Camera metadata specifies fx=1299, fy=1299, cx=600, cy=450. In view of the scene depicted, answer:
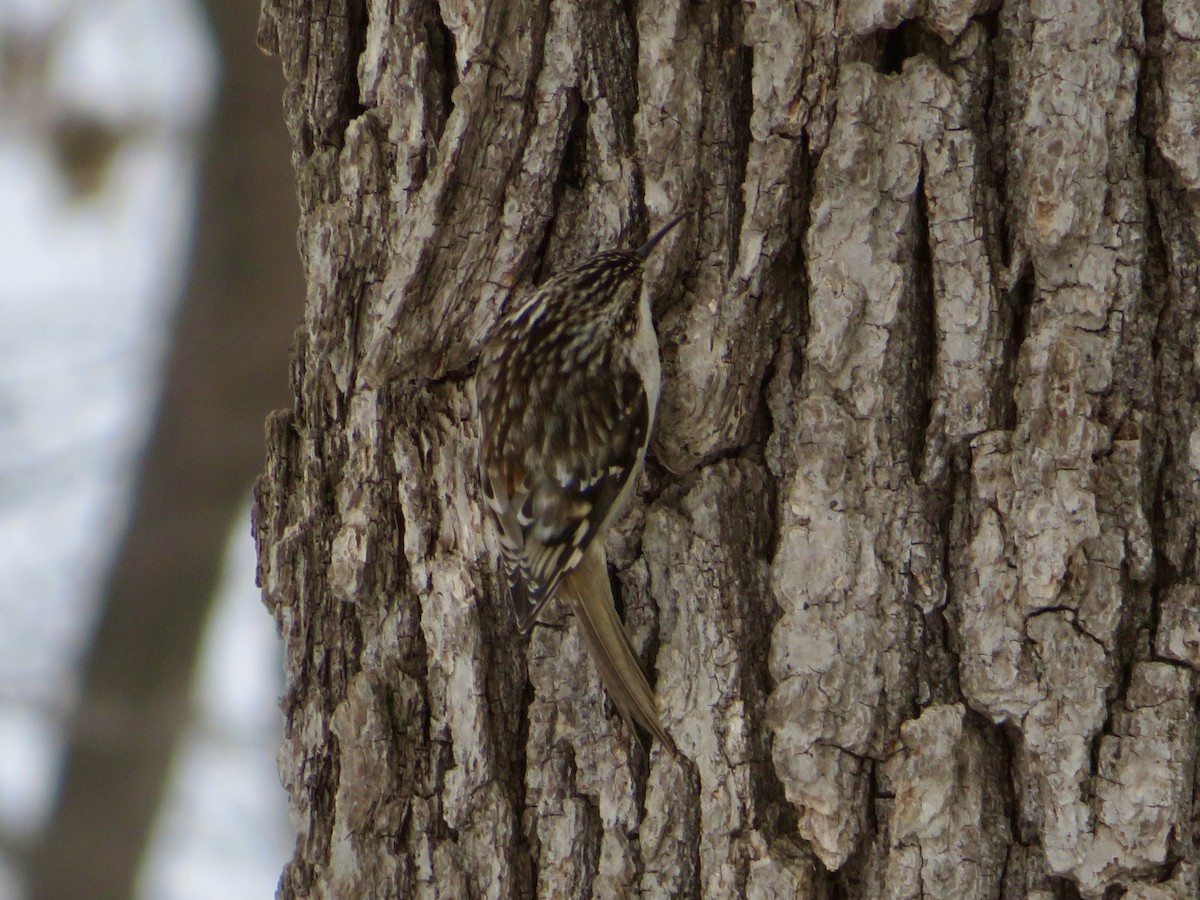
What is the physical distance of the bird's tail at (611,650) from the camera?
6.73 ft

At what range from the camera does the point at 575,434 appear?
98.9 inches

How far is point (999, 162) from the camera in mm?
1975

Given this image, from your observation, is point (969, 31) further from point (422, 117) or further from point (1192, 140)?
point (422, 117)

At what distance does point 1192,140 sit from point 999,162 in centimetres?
27

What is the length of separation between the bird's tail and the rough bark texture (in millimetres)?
35

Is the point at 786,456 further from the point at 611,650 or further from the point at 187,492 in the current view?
the point at 187,492

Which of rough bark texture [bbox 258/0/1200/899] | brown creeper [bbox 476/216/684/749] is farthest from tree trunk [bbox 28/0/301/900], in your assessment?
rough bark texture [bbox 258/0/1200/899]

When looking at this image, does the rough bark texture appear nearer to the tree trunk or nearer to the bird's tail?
the bird's tail

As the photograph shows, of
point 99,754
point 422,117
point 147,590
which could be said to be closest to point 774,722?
point 422,117

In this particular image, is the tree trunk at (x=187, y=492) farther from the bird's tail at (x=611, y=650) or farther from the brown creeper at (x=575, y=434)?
the bird's tail at (x=611, y=650)

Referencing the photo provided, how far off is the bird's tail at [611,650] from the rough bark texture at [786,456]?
3cm

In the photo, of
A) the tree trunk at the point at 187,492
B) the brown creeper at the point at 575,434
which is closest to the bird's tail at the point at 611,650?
the brown creeper at the point at 575,434

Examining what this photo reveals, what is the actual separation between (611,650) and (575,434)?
567 mm

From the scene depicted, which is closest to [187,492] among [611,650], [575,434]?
[575,434]
